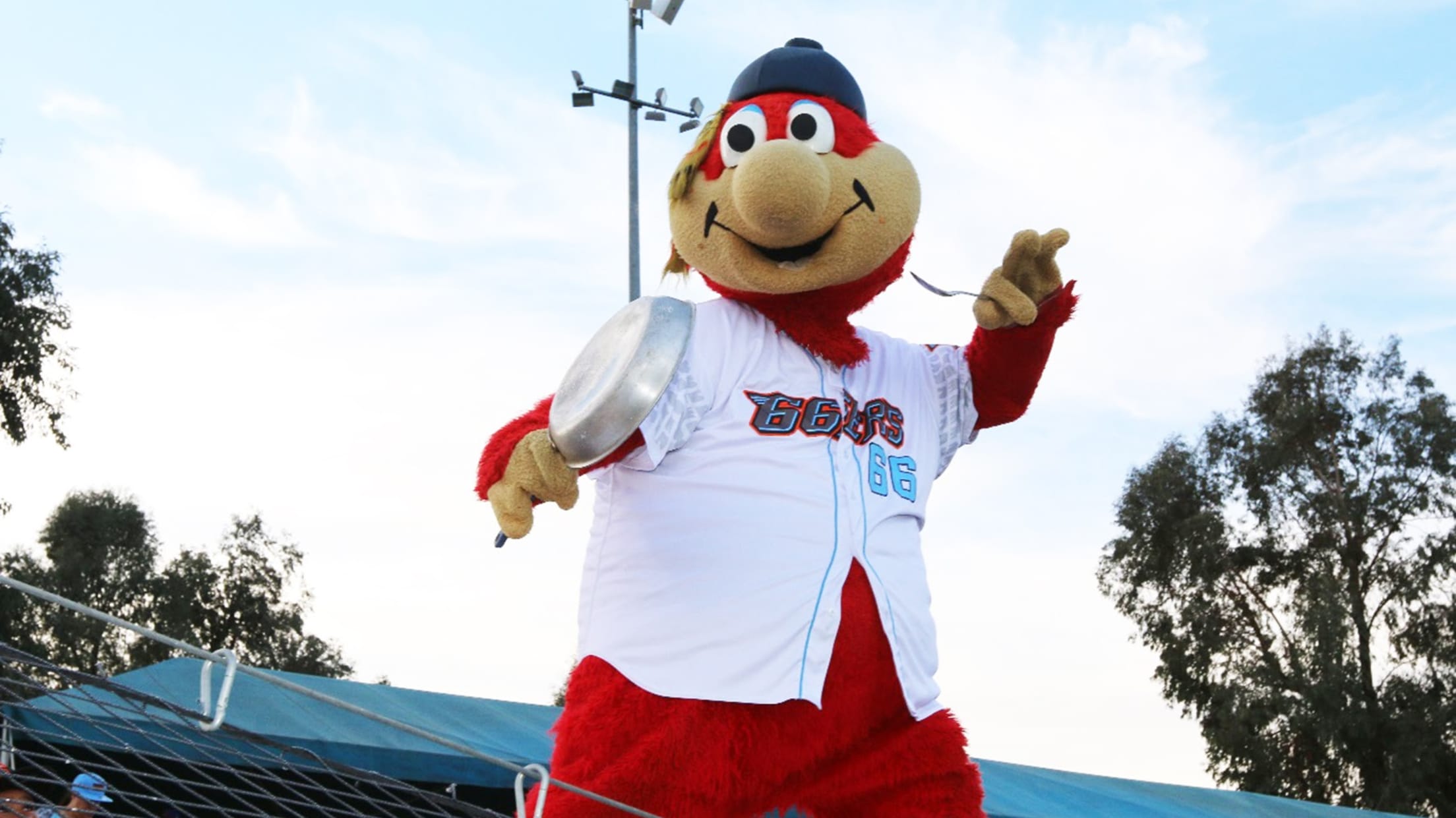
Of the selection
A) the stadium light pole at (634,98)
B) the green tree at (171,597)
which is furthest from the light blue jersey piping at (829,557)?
the green tree at (171,597)

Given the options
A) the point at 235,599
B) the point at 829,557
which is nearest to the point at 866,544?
the point at 829,557

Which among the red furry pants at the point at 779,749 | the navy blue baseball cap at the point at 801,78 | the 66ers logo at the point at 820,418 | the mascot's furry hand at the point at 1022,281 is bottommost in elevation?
the red furry pants at the point at 779,749

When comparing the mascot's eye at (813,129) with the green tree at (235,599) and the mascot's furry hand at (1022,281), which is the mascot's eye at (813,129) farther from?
the green tree at (235,599)

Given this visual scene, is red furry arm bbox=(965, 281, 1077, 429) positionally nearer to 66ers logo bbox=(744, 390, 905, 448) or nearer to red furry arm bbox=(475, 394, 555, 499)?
66ers logo bbox=(744, 390, 905, 448)

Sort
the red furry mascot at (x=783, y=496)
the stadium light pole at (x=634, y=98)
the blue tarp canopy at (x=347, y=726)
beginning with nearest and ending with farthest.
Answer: the red furry mascot at (x=783, y=496)
the blue tarp canopy at (x=347, y=726)
the stadium light pole at (x=634, y=98)

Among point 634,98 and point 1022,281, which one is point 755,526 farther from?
point 634,98

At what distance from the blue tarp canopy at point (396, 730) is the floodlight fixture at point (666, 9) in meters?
4.88

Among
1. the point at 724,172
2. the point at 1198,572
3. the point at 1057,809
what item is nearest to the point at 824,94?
the point at 724,172

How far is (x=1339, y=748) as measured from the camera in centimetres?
1845

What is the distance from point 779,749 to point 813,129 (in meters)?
1.39

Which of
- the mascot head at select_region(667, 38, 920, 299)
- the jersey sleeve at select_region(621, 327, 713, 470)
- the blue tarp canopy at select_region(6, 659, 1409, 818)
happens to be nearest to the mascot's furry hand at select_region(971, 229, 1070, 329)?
the mascot head at select_region(667, 38, 920, 299)

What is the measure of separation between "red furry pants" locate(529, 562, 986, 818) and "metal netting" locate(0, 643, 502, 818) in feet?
0.82

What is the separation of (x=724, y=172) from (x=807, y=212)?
30 cm

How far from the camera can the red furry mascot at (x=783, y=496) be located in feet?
8.97
